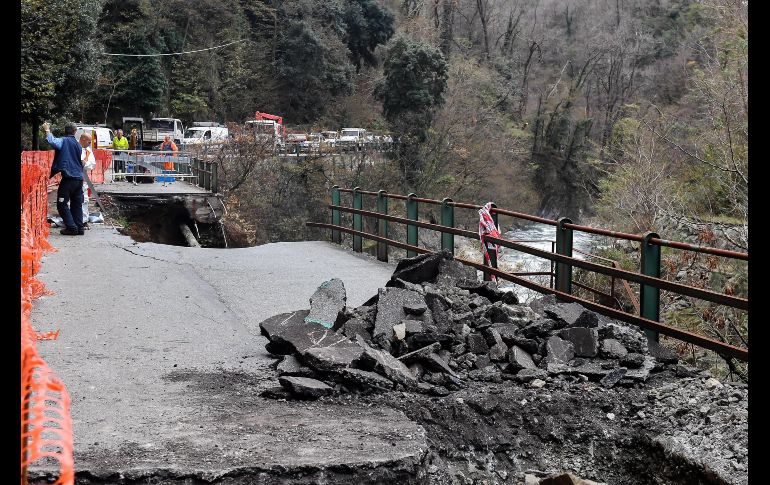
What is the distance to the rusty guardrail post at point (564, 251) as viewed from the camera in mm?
9891

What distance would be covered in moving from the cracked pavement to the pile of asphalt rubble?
0.40 metres

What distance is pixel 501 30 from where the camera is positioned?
240 feet

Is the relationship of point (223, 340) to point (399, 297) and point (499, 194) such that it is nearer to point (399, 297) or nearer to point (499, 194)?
point (399, 297)

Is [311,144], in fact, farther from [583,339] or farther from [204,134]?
[583,339]

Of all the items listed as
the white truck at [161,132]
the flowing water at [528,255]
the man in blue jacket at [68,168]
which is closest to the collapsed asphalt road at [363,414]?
the man in blue jacket at [68,168]

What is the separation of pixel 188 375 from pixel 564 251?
15.9ft

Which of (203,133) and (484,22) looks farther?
(484,22)

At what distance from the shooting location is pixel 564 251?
394 inches

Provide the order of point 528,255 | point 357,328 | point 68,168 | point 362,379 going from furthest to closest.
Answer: point 528,255
point 68,168
point 357,328
point 362,379

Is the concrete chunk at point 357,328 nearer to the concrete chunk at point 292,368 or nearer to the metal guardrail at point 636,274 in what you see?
the concrete chunk at point 292,368

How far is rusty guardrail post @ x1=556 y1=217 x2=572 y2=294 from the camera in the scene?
389 inches

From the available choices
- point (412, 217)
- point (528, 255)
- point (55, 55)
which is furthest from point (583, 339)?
point (528, 255)

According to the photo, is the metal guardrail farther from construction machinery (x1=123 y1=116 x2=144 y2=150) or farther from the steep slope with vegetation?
construction machinery (x1=123 y1=116 x2=144 y2=150)

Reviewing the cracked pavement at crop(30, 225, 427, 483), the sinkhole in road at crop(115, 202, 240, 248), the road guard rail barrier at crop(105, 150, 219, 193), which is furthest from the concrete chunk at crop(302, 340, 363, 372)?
the road guard rail barrier at crop(105, 150, 219, 193)
